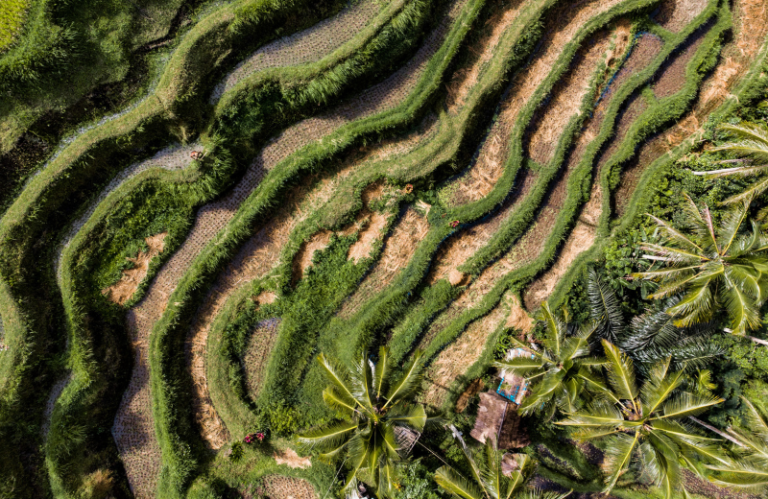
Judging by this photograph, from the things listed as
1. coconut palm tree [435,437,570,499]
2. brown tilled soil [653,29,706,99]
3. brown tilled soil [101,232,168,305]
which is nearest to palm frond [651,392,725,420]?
coconut palm tree [435,437,570,499]

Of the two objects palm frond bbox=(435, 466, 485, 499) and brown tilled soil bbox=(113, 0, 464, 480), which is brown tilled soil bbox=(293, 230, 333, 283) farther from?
palm frond bbox=(435, 466, 485, 499)

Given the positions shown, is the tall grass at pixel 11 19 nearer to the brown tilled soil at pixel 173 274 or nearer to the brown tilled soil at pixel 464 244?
the brown tilled soil at pixel 173 274

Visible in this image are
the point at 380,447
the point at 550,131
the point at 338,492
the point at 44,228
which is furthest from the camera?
the point at 550,131

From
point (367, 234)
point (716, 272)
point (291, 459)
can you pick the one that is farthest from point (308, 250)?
point (716, 272)

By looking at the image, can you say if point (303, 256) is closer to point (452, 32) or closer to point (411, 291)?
point (411, 291)

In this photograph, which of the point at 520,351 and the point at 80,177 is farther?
the point at 520,351

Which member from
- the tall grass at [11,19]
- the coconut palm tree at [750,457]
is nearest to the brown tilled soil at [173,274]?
the tall grass at [11,19]

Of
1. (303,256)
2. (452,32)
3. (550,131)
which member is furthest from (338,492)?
(452,32)

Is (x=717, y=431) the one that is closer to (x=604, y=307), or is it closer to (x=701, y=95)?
(x=604, y=307)
